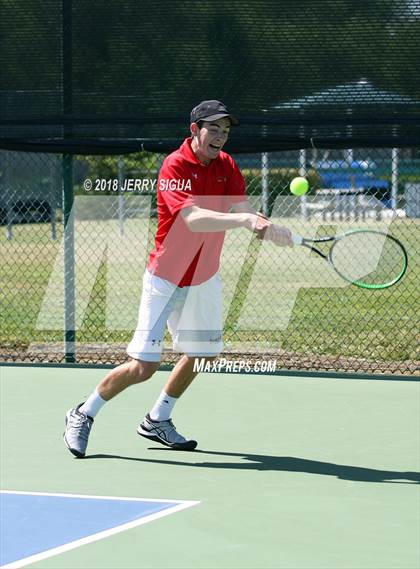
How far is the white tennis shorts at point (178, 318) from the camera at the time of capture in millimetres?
7340

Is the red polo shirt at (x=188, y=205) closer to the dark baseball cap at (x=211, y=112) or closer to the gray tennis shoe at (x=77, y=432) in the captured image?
the dark baseball cap at (x=211, y=112)

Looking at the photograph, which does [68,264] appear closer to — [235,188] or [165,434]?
[165,434]

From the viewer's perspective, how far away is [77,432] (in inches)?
292

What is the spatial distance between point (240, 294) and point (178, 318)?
791cm

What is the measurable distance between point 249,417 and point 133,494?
220cm

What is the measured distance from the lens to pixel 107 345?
11.3 m

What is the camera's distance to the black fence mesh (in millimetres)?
10125

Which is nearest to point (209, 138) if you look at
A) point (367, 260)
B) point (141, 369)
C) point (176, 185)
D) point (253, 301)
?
point (176, 185)

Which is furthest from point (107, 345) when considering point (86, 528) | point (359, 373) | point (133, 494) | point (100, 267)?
point (100, 267)

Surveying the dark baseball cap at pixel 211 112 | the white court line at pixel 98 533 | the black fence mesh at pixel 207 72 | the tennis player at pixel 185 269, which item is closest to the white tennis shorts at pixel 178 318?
the tennis player at pixel 185 269

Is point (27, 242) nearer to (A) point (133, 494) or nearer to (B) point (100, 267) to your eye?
(B) point (100, 267)

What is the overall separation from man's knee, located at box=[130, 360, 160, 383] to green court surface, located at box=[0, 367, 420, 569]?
457mm

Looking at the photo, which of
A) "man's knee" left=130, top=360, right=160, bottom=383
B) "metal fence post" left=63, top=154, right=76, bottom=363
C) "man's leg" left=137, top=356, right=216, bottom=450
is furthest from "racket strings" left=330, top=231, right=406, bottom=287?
"metal fence post" left=63, top=154, right=76, bottom=363

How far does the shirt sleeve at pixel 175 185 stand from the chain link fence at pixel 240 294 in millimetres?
3555
